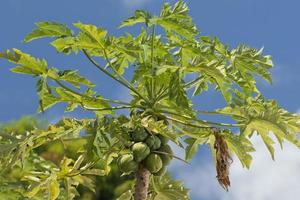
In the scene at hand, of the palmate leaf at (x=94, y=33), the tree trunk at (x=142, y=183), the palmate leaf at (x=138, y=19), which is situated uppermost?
the palmate leaf at (x=138, y=19)

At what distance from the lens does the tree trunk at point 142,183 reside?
15.9 feet

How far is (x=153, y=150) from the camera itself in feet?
15.7

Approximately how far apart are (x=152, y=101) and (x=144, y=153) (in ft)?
1.14

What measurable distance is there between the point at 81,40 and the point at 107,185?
13242 millimetres

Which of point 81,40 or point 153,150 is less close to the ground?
point 81,40

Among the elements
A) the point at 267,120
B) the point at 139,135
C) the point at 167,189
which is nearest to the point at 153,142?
the point at 139,135

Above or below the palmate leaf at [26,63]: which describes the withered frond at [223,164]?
below

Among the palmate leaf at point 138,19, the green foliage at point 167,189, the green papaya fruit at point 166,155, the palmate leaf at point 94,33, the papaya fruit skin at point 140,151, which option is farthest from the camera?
the green foliage at point 167,189

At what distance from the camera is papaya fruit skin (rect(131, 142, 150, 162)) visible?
185 inches

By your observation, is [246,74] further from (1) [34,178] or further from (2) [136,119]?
(1) [34,178]

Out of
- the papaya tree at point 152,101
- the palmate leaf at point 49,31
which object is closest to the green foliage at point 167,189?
the papaya tree at point 152,101

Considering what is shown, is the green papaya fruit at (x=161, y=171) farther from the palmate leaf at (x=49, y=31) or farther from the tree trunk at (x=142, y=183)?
the palmate leaf at (x=49, y=31)

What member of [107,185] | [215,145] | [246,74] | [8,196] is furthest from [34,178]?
[107,185]

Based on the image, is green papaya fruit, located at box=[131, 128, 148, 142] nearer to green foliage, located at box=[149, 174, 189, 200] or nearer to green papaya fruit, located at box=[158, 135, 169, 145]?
green papaya fruit, located at box=[158, 135, 169, 145]
